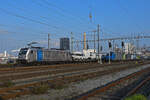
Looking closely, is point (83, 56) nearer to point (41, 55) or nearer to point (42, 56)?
point (42, 56)

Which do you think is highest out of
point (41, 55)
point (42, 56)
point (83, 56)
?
point (41, 55)

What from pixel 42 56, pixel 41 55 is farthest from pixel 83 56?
pixel 41 55

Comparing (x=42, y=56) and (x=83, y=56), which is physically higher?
(x=42, y=56)

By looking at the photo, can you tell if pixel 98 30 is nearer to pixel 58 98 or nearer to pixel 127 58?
pixel 127 58

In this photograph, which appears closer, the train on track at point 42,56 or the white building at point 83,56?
the train on track at point 42,56

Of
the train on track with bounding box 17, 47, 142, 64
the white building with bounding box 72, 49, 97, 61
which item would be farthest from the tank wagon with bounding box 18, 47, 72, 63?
the white building with bounding box 72, 49, 97, 61

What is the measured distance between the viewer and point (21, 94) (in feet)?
30.8

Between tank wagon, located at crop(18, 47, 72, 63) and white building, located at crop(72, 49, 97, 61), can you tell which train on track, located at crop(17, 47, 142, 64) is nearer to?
tank wagon, located at crop(18, 47, 72, 63)

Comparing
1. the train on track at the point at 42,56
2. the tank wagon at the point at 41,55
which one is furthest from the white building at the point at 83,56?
the tank wagon at the point at 41,55

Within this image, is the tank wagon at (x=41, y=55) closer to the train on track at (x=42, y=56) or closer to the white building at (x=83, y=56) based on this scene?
the train on track at (x=42, y=56)

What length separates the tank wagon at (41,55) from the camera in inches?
1313

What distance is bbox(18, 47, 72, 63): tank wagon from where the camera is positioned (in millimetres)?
33344

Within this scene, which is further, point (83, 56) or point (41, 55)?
point (83, 56)

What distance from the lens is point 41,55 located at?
35.6 m
